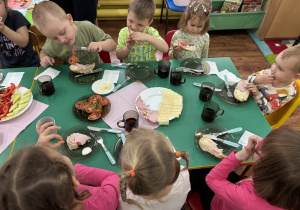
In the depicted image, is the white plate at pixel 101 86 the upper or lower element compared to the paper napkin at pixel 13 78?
upper

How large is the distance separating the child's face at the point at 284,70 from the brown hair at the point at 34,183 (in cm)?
178

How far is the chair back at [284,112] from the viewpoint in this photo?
5.75ft

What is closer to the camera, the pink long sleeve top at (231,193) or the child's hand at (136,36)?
the pink long sleeve top at (231,193)

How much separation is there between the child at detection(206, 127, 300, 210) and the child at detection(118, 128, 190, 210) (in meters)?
0.38

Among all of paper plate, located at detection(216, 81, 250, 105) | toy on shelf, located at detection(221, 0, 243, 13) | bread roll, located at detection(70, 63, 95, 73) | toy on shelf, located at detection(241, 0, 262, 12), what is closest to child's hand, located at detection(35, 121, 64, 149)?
bread roll, located at detection(70, 63, 95, 73)

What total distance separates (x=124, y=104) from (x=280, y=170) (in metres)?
1.12

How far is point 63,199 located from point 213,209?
0.97m

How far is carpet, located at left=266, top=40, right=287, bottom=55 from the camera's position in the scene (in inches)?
156

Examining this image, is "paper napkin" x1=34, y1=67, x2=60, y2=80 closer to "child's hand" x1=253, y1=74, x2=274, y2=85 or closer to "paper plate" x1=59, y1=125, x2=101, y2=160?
"paper plate" x1=59, y1=125, x2=101, y2=160

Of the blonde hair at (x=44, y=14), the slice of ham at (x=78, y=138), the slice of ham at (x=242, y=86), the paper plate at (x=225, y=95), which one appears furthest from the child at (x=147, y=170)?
the blonde hair at (x=44, y=14)

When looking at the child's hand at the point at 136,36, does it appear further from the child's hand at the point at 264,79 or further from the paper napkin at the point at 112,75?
the child's hand at the point at 264,79

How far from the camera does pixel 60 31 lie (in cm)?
174

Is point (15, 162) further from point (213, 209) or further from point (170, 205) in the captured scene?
point (213, 209)

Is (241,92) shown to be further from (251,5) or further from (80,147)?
(251,5)
